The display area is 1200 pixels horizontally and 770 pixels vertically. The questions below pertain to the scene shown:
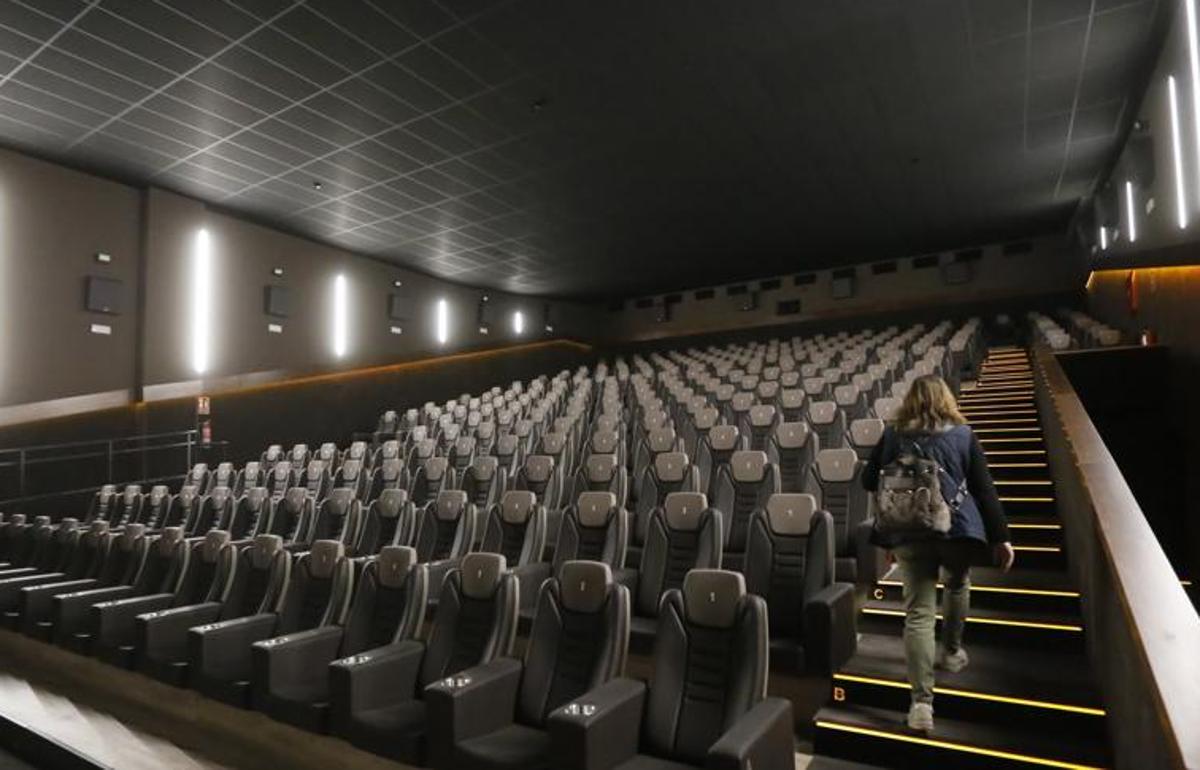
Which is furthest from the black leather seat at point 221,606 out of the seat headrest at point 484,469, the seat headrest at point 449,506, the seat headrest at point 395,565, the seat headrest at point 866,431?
the seat headrest at point 866,431

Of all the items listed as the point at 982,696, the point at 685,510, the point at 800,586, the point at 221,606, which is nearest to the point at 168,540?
the point at 221,606

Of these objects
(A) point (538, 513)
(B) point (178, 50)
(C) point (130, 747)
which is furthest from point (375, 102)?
(C) point (130, 747)

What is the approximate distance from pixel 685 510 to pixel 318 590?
1400 millimetres

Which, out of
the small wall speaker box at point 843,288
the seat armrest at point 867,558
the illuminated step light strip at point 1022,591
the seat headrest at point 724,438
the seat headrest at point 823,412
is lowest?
the illuminated step light strip at point 1022,591

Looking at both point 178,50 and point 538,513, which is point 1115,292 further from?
point 178,50

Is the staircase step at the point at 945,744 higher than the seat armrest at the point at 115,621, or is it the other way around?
the seat armrest at the point at 115,621

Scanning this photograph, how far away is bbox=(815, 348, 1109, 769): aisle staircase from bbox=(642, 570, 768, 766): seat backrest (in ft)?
1.28

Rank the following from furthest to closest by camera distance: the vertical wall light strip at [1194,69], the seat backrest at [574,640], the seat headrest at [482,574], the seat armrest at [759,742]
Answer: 1. the vertical wall light strip at [1194,69]
2. the seat headrest at [482,574]
3. the seat backrest at [574,640]
4. the seat armrest at [759,742]

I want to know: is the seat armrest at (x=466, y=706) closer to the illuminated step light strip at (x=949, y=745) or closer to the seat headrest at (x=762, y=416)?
the illuminated step light strip at (x=949, y=745)

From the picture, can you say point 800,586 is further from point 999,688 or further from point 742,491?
point 742,491

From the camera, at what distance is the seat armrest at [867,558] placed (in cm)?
268

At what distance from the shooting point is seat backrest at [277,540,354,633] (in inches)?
105

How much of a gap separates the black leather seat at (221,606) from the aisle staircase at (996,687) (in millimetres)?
2098

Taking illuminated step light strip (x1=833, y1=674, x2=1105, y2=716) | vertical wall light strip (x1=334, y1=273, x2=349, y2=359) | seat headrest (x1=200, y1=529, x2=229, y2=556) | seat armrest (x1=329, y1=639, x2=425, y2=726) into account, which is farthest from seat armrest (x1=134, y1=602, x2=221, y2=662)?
vertical wall light strip (x1=334, y1=273, x2=349, y2=359)
